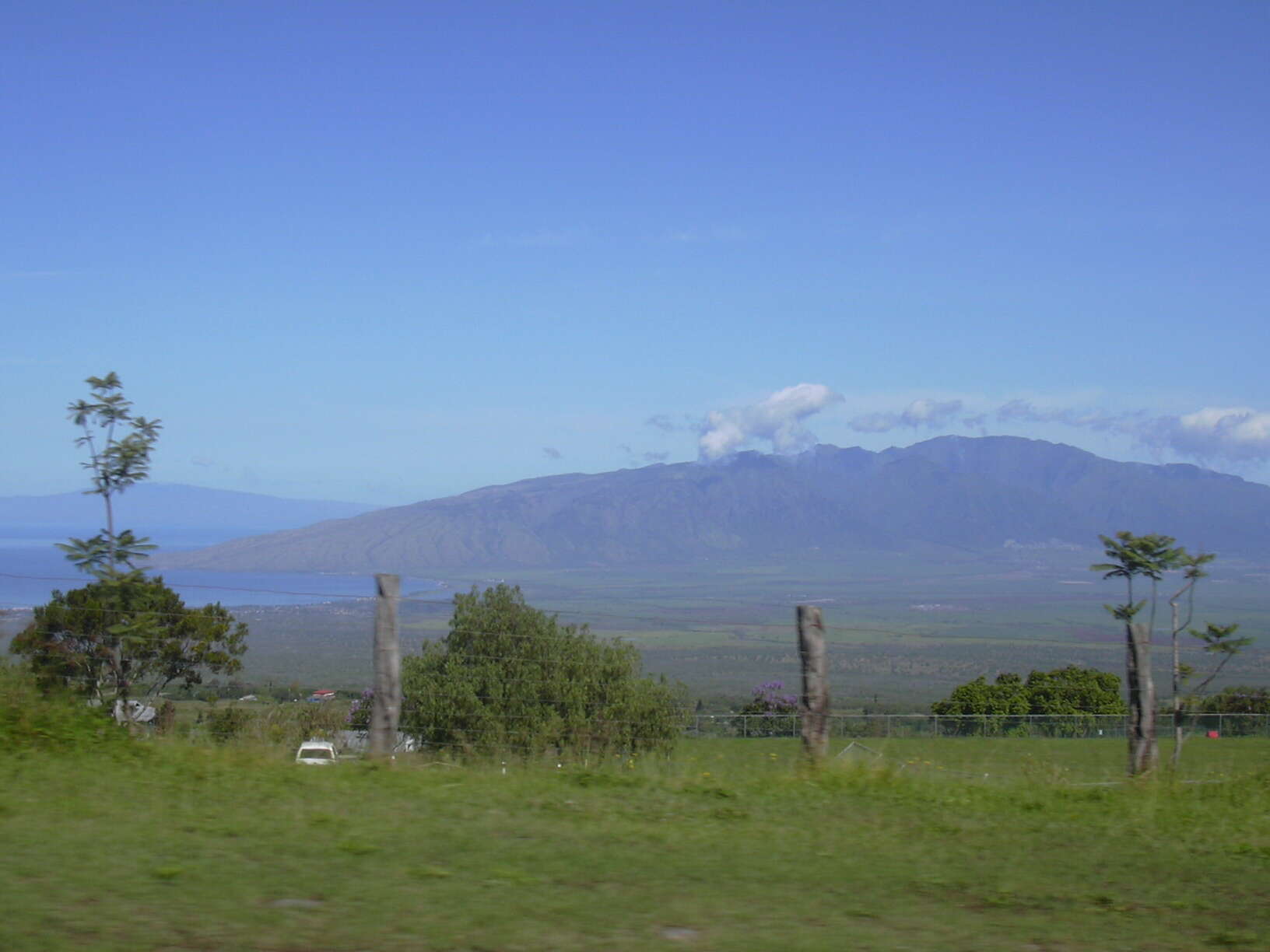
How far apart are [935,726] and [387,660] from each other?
8064 millimetres

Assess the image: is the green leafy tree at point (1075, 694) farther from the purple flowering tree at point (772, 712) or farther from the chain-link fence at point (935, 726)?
the chain-link fence at point (935, 726)

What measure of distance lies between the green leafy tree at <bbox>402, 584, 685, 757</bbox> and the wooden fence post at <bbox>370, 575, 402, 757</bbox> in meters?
0.65

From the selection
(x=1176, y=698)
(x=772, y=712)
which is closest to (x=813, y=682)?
(x=1176, y=698)

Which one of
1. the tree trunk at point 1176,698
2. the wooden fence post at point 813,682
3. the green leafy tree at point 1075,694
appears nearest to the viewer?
the wooden fence post at point 813,682

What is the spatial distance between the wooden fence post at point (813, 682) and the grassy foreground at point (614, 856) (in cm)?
32

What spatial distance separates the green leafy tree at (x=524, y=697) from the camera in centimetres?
1052

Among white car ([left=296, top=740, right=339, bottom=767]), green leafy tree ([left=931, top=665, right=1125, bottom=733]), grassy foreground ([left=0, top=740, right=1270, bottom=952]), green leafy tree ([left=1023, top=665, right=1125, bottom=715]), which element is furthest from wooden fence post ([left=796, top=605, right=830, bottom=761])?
green leafy tree ([left=931, top=665, right=1125, bottom=733])

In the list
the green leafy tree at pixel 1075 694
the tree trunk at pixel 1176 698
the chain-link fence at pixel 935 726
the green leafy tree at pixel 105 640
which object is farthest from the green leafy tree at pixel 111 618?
the green leafy tree at pixel 1075 694

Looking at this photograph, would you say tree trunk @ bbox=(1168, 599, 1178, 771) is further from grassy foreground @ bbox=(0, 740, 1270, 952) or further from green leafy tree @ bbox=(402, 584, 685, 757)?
green leafy tree @ bbox=(402, 584, 685, 757)

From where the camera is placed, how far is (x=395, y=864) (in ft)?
19.6

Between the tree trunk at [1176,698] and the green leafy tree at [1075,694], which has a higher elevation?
the tree trunk at [1176,698]

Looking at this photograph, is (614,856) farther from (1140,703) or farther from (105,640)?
(105,640)

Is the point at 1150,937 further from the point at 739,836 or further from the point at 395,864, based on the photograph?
the point at 395,864

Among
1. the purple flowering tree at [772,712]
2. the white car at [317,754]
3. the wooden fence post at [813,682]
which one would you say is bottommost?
the purple flowering tree at [772,712]
